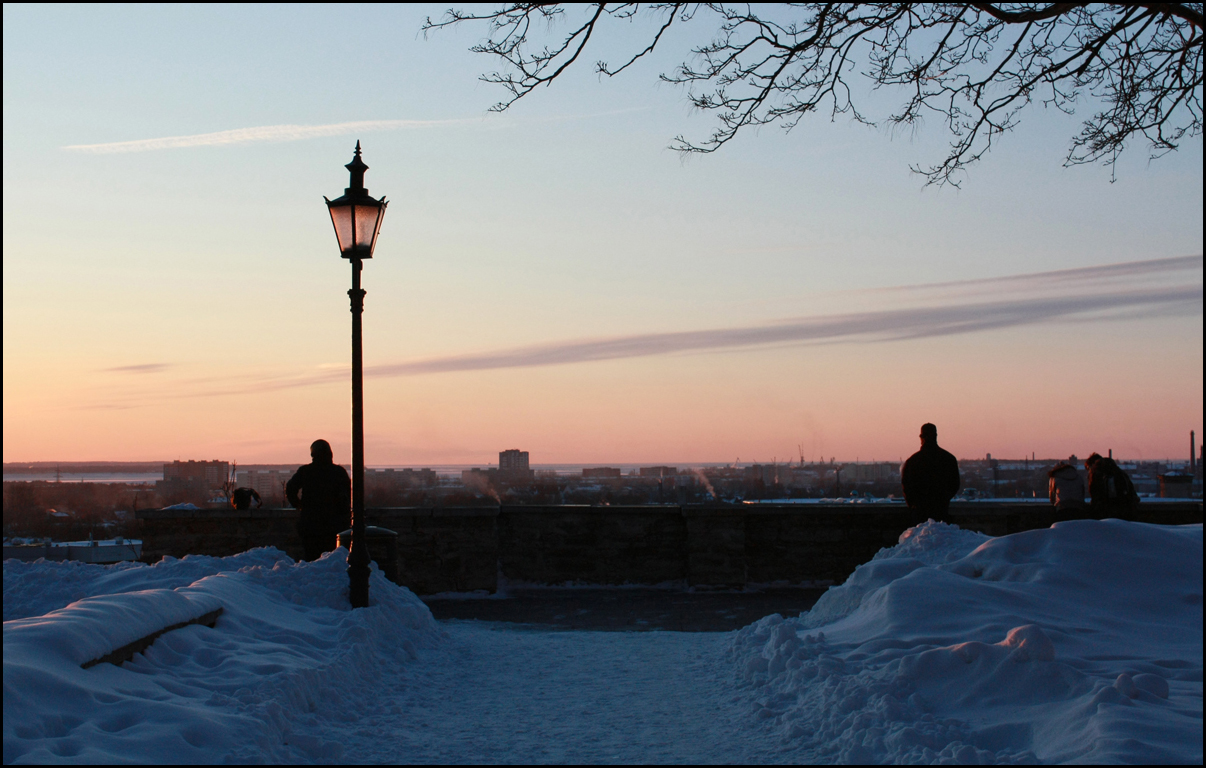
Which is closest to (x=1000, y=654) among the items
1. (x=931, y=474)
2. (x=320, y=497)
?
(x=931, y=474)

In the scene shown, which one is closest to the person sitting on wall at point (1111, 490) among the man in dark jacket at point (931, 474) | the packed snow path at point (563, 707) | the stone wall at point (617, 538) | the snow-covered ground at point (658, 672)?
the stone wall at point (617, 538)

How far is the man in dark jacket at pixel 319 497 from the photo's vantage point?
11.4 m

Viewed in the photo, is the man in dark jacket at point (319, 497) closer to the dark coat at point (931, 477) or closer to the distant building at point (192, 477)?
the dark coat at point (931, 477)

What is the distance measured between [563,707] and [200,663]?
8.09ft

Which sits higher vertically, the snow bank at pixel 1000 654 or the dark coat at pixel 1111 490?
the dark coat at pixel 1111 490

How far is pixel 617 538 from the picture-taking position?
14.0 metres

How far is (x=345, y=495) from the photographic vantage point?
38.5 ft

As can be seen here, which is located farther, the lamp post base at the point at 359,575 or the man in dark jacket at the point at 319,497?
the man in dark jacket at the point at 319,497

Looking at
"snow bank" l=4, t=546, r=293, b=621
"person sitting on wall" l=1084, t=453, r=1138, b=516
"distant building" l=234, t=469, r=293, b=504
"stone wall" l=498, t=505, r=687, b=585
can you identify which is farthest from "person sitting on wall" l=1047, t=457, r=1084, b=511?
"distant building" l=234, t=469, r=293, b=504

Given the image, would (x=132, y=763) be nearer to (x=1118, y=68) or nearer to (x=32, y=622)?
(x=32, y=622)

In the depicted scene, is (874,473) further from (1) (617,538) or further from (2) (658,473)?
(1) (617,538)

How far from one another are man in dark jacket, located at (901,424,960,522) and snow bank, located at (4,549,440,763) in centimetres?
641

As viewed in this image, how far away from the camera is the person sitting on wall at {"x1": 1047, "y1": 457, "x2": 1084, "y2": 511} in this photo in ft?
41.3

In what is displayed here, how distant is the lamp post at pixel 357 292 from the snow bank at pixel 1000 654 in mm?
3641
